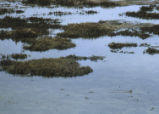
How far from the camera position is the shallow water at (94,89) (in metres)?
14.5

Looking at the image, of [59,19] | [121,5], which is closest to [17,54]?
[59,19]

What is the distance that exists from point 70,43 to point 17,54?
4733 mm

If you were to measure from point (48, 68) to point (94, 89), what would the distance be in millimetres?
3289

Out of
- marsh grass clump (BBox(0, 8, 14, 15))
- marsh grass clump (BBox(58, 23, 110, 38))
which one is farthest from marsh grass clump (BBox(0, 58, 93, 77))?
marsh grass clump (BBox(0, 8, 14, 15))

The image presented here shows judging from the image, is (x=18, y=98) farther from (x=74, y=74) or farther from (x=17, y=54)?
(x=17, y=54)

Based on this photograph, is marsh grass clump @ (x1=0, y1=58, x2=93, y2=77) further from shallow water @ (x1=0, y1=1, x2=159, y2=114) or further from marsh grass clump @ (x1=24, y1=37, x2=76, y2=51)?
marsh grass clump @ (x1=24, y1=37, x2=76, y2=51)

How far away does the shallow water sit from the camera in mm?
14531

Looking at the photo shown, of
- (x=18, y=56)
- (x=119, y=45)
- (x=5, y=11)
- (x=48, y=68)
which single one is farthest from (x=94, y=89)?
(x=5, y=11)

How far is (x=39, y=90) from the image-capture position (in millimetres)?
16750

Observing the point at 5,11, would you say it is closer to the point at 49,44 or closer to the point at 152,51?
the point at 49,44

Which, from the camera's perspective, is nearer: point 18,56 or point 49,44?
point 18,56

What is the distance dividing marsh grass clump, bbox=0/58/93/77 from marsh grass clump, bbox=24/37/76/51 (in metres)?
4.60

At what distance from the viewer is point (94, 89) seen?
1703 cm

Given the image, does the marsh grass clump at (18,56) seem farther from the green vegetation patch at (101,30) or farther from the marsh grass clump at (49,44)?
the green vegetation patch at (101,30)
